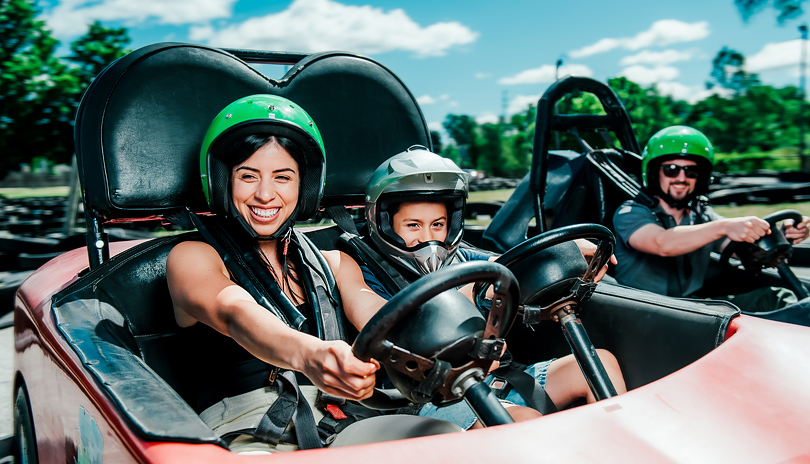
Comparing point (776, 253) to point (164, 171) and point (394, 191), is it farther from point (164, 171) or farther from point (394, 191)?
point (164, 171)

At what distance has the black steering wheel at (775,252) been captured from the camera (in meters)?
2.87

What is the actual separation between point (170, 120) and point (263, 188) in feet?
1.60

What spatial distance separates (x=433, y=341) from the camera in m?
1.05

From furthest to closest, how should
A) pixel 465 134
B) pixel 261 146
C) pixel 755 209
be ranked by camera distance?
pixel 465 134 → pixel 755 209 → pixel 261 146

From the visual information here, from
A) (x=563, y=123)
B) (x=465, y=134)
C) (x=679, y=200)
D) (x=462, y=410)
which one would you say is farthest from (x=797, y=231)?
(x=465, y=134)

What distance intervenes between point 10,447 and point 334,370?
6.20 ft

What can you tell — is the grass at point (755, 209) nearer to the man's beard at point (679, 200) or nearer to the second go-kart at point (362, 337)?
the man's beard at point (679, 200)

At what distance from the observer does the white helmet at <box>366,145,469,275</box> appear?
74.1 inches

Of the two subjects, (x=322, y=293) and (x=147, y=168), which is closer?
(x=322, y=293)

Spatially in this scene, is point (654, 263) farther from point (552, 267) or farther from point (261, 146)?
point (261, 146)

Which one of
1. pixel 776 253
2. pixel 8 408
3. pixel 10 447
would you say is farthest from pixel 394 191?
pixel 8 408

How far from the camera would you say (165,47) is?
2.05 metres

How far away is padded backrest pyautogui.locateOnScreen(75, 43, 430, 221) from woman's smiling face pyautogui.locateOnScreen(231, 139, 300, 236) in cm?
32

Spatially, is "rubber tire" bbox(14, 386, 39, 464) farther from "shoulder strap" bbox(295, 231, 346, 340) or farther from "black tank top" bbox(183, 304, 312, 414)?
"shoulder strap" bbox(295, 231, 346, 340)
